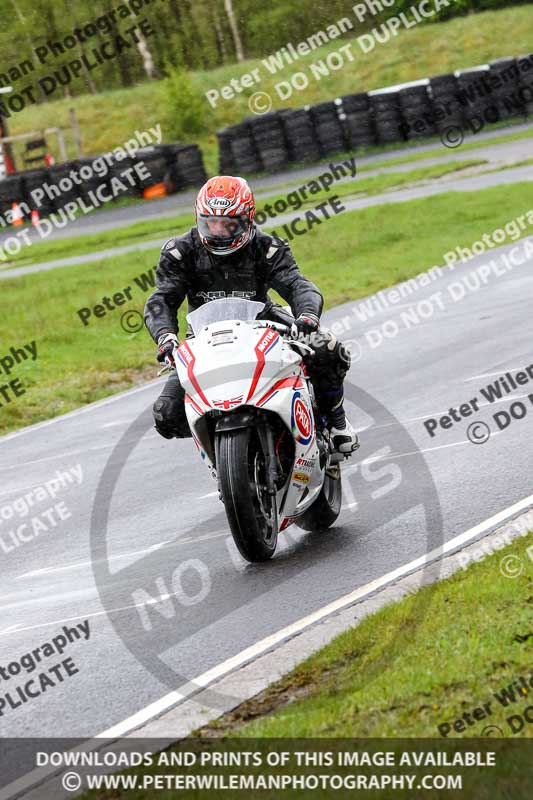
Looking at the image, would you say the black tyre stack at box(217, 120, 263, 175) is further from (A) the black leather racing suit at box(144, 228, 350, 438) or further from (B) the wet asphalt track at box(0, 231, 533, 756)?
(A) the black leather racing suit at box(144, 228, 350, 438)

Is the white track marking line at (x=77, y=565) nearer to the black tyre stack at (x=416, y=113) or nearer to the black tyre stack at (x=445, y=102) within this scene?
the black tyre stack at (x=445, y=102)

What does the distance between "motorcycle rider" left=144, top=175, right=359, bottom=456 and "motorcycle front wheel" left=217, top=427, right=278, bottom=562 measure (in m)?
0.72

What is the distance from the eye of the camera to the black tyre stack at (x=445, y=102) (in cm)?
3684

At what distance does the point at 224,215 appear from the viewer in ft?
23.4

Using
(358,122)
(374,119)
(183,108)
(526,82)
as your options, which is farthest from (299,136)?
(183,108)

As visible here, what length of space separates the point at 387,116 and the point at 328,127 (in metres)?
1.93

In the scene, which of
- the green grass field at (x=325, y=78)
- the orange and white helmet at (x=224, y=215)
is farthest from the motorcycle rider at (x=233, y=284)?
the green grass field at (x=325, y=78)

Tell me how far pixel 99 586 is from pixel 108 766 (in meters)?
2.84

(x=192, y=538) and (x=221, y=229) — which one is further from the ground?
(x=221, y=229)

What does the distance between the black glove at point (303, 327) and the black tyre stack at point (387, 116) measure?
31904 mm

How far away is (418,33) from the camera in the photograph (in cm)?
5328

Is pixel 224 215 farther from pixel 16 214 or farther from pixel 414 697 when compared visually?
pixel 16 214

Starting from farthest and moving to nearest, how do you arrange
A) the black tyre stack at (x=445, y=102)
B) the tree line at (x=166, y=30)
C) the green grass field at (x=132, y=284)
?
the tree line at (x=166, y=30) → the black tyre stack at (x=445, y=102) → the green grass field at (x=132, y=284)

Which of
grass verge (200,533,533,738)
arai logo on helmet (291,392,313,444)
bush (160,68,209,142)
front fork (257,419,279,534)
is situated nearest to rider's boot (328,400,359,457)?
arai logo on helmet (291,392,313,444)
